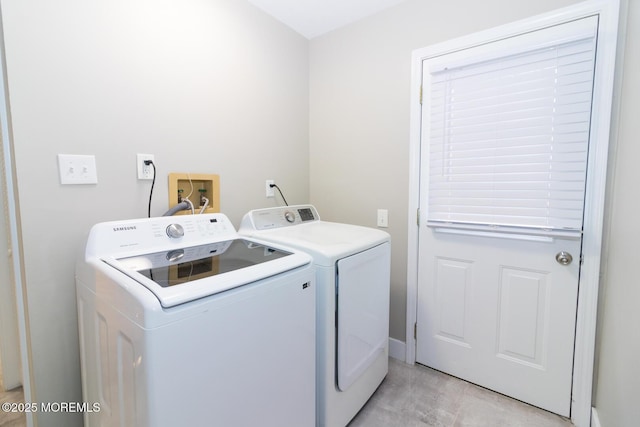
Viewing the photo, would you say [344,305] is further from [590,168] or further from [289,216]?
[590,168]

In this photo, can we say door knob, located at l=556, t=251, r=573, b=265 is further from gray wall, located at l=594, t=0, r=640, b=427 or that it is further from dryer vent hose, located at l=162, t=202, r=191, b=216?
dryer vent hose, located at l=162, t=202, r=191, b=216

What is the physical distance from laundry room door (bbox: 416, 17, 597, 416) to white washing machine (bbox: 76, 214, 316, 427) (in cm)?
106

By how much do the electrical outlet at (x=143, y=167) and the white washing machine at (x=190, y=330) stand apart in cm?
27

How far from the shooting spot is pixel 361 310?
1485mm

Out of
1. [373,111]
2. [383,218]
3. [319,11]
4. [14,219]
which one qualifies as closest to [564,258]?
[383,218]

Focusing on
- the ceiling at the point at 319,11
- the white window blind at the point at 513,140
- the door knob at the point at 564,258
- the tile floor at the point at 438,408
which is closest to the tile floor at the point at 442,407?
the tile floor at the point at 438,408

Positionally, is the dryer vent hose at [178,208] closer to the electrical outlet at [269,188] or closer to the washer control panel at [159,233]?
the washer control panel at [159,233]

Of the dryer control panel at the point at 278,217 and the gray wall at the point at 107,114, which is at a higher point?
the gray wall at the point at 107,114

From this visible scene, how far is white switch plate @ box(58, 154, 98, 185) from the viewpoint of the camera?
1182mm

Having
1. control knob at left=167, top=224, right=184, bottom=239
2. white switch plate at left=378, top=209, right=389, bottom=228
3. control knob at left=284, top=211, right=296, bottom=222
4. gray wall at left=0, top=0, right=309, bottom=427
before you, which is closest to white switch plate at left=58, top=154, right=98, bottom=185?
gray wall at left=0, top=0, right=309, bottom=427

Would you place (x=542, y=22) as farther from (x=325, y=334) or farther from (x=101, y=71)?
(x=101, y=71)

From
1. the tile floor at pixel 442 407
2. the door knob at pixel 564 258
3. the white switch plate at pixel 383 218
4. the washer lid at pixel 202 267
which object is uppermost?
the white switch plate at pixel 383 218

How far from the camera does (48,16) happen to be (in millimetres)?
1130

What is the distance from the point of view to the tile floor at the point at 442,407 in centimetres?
153
